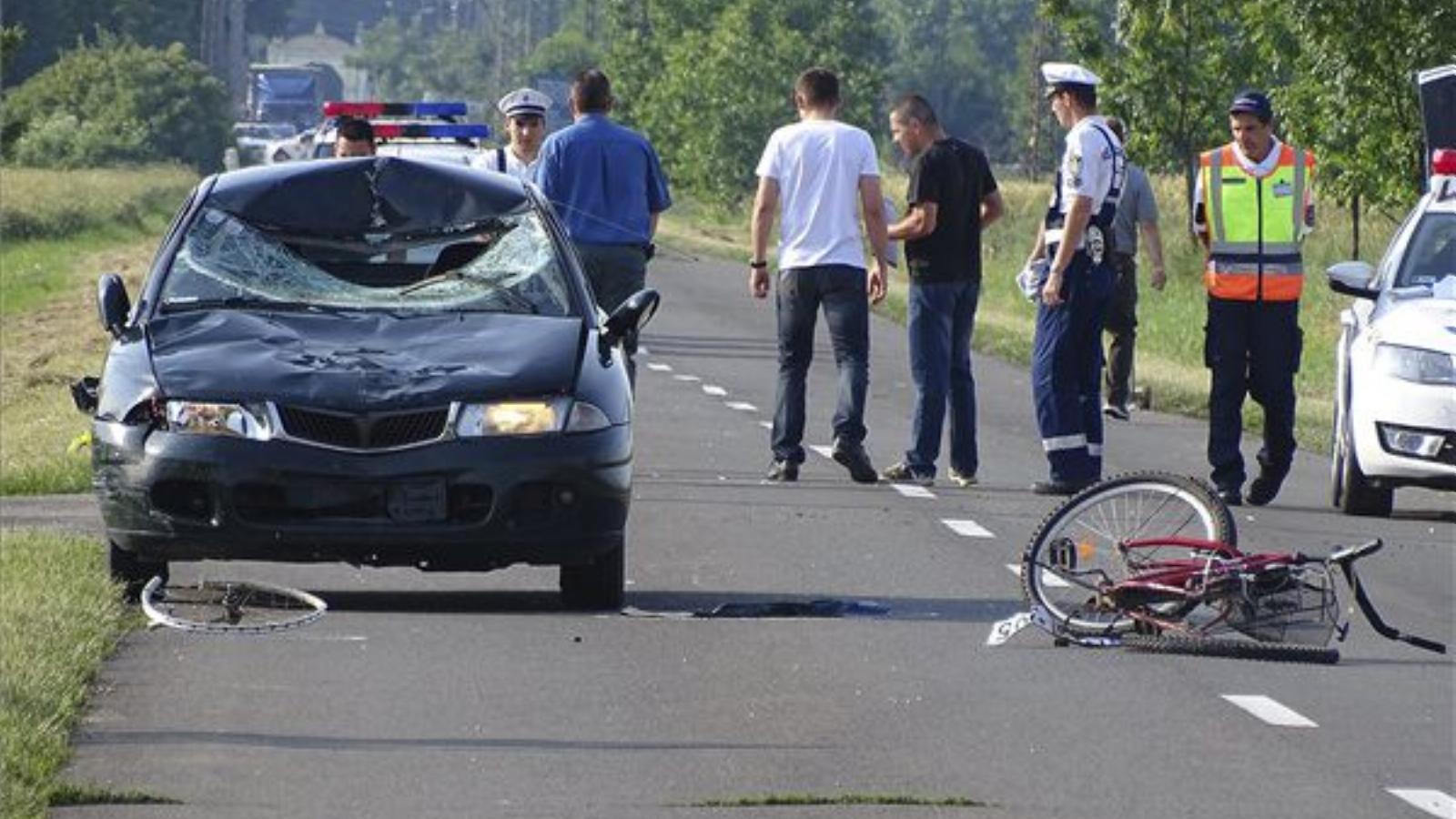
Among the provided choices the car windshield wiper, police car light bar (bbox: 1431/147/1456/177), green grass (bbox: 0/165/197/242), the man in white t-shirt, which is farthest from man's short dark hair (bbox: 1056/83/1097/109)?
green grass (bbox: 0/165/197/242)

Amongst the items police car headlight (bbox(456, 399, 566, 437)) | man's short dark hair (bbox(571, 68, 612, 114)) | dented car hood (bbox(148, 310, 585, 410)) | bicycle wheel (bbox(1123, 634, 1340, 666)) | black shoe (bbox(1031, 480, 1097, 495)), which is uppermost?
man's short dark hair (bbox(571, 68, 612, 114))

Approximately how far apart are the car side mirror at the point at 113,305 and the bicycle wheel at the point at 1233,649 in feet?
12.8

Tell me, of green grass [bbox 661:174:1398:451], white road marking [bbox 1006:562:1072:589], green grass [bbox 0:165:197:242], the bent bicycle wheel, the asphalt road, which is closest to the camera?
the asphalt road

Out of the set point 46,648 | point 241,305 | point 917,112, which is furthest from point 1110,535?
point 917,112

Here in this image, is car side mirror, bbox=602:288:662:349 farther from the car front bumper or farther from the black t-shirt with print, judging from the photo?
the black t-shirt with print

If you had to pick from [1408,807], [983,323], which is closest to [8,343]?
[983,323]

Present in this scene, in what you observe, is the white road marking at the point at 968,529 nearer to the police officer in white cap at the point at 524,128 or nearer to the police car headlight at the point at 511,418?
the police officer in white cap at the point at 524,128

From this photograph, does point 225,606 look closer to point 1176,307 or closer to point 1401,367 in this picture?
point 1401,367

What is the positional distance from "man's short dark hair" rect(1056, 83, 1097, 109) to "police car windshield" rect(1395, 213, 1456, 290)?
2.06m

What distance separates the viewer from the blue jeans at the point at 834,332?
18156 millimetres

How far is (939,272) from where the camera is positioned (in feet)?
61.1

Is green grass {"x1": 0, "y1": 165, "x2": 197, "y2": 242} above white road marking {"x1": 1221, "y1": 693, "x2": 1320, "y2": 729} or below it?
below

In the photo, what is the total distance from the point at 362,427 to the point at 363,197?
75.5 inches

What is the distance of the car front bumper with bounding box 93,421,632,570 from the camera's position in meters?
12.2
